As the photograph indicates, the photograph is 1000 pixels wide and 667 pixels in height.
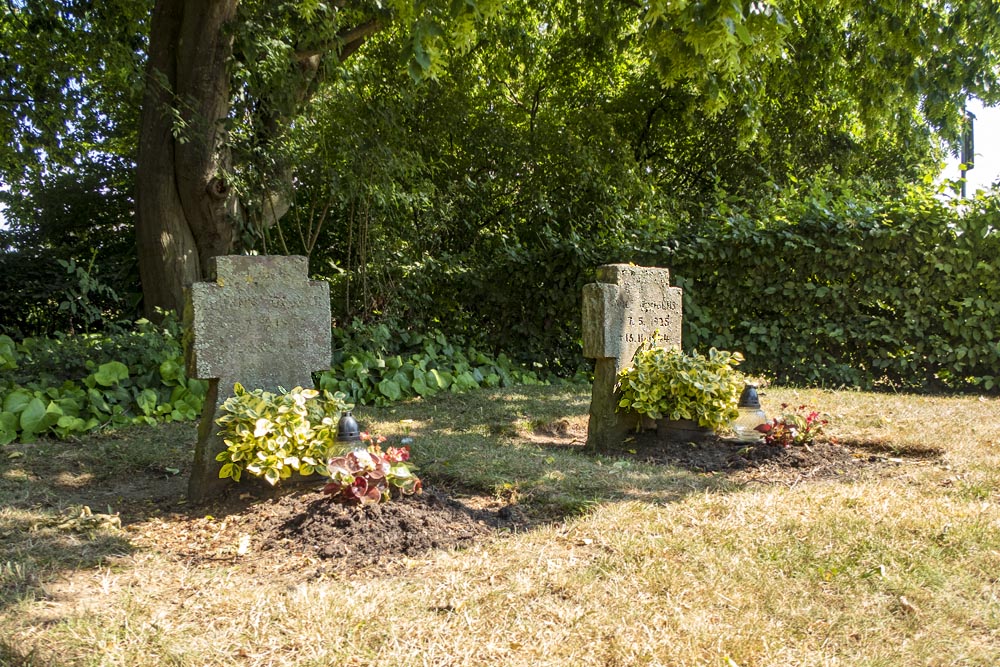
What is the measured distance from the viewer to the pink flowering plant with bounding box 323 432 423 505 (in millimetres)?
3579

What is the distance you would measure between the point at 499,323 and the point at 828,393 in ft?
A: 13.5

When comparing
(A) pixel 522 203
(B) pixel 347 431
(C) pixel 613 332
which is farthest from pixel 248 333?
(A) pixel 522 203

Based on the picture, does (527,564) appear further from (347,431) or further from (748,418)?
(748,418)

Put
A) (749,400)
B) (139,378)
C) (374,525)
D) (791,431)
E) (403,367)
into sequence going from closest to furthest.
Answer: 1. (374,525)
2. (791,431)
3. (749,400)
4. (139,378)
5. (403,367)

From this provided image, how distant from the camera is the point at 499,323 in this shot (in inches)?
388

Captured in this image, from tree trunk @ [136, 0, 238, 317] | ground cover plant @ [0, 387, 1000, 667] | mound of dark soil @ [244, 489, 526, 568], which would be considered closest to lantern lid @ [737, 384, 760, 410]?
ground cover plant @ [0, 387, 1000, 667]

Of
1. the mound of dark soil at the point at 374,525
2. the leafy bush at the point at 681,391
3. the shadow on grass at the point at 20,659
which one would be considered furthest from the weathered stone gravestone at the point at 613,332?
the shadow on grass at the point at 20,659

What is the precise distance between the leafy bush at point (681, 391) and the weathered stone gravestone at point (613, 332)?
131 millimetres

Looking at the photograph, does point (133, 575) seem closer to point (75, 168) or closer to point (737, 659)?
point (737, 659)

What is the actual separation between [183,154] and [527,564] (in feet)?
21.0

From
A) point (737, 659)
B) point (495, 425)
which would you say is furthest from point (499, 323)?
point (737, 659)

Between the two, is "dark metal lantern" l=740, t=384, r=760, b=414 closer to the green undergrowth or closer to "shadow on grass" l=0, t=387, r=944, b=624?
"shadow on grass" l=0, t=387, r=944, b=624

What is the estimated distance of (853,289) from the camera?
8422 millimetres

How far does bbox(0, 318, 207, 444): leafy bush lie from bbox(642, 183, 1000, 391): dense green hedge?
5532 mm
